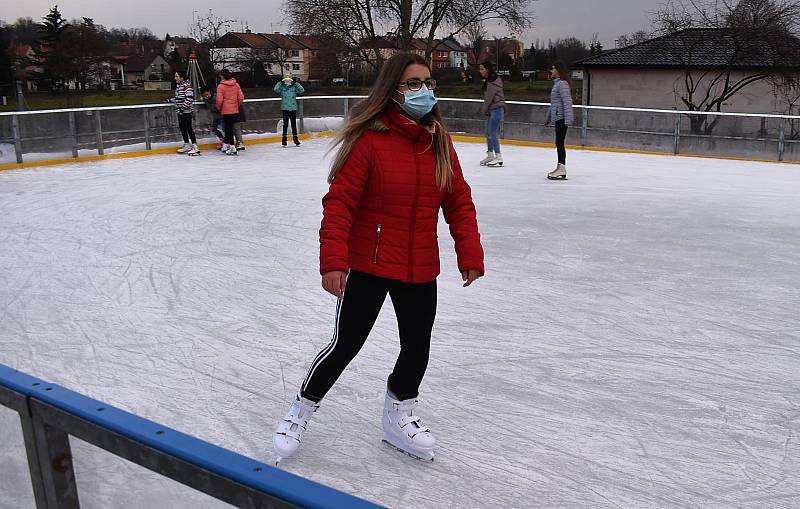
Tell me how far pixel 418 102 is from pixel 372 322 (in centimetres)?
74

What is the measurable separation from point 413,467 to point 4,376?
1.58m

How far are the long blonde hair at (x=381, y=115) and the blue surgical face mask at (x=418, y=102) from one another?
47mm

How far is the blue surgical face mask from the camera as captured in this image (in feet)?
8.22

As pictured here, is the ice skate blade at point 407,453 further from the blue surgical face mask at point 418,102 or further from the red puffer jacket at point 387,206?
the blue surgical face mask at point 418,102

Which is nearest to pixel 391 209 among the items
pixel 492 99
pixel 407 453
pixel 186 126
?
pixel 407 453

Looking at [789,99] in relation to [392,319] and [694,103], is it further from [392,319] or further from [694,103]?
[392,319]

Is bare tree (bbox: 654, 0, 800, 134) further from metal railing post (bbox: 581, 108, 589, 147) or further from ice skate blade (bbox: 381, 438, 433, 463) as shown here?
ice skate blade (bbox: 381, 438, 433, 463)

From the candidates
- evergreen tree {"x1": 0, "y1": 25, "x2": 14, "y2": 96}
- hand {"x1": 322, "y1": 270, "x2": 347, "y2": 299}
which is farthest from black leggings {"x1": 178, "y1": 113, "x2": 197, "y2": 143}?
evergreen tree {"x1": 0, "y1": 25, "x2": 14, "y2": 96}

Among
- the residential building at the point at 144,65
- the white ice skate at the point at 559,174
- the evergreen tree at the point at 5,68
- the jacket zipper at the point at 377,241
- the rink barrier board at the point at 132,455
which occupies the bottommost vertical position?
the white ice skate at the point at 559,174

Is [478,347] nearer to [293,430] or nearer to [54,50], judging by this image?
[293,430]

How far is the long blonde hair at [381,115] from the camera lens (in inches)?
99.7

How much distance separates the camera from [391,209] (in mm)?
2527

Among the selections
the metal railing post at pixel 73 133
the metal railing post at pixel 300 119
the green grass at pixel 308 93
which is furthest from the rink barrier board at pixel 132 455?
the green grass at pixel 308 93

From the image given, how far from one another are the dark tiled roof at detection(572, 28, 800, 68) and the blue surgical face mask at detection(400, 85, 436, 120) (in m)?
26.1
